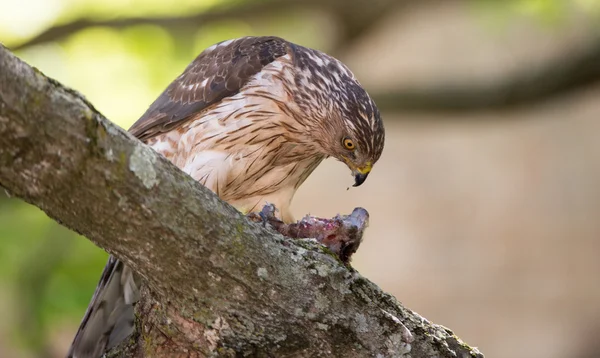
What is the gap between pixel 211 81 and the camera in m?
5.12

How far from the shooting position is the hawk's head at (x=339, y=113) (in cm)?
478

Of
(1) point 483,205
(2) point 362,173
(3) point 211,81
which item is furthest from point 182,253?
(1) point 483,205

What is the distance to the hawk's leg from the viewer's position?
3.53 m

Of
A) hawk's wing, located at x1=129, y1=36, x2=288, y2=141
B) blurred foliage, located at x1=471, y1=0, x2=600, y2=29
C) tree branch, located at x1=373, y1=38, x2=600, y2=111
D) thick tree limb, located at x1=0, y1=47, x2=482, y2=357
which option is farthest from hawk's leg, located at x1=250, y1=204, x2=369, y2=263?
blurred foliage, located at x1=471, y1=0, x2=600, y2=29

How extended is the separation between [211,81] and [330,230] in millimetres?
1924

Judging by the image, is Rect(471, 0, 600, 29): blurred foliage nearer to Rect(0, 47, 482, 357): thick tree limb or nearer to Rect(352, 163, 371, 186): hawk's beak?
Rect(352, 163, 371, 186): hawk's beak

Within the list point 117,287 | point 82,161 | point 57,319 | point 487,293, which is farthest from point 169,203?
point 487,293

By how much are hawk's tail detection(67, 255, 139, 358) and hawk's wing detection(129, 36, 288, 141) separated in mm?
1055

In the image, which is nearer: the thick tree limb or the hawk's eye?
the thick tree limb

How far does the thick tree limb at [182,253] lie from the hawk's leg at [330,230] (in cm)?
26

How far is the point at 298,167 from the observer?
5371mm

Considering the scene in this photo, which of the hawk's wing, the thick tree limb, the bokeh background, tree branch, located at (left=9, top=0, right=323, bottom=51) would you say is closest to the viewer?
the thick tree limb

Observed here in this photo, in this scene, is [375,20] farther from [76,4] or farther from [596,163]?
[596,163]

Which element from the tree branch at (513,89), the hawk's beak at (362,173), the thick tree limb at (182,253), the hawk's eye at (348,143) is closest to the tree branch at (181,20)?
the tree branch at (513,89)
